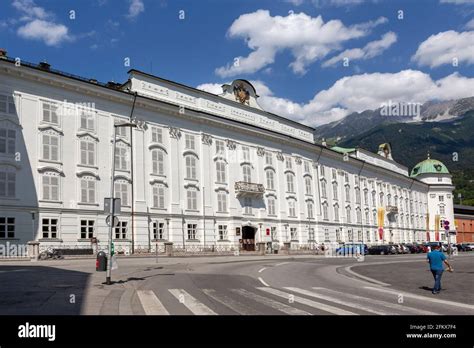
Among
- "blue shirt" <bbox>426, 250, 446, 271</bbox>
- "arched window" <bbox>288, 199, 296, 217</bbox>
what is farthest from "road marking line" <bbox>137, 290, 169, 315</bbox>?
"arched window" <bbox>288, 199, 296, 217</bbox>

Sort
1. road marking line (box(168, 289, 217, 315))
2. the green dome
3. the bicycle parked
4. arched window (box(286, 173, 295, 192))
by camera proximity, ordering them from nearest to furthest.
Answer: road marking line (box(168, 289, 217, 315)), the bicycle parked, arched window (box(286, 173, 295, 192)), the green dome

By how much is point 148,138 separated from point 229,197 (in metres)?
12.0

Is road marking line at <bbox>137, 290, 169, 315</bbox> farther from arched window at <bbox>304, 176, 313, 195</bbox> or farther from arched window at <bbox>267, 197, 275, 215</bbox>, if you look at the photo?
arched window at <bbox>304, 176, 313, 195</bbox>

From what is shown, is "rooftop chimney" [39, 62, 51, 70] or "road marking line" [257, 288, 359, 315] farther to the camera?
"rooftop chimney" [39, 62, 51, 70]

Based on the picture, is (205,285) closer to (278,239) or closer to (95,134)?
(95,134)

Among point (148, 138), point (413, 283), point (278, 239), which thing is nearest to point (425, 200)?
point (278, 239)

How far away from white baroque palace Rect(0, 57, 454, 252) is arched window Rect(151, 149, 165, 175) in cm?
10

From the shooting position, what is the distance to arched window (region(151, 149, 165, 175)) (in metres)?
47.5

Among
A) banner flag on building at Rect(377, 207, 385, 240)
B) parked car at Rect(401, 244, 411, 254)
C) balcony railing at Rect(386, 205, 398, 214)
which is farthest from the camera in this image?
balcony railing at Rect(386, 205, 398, 214)

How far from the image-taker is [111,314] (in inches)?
422

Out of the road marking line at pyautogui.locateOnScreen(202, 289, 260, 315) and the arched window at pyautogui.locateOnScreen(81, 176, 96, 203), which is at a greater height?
the arched window at pyautogui.locateOnScreen(81, 176, 96, 203)

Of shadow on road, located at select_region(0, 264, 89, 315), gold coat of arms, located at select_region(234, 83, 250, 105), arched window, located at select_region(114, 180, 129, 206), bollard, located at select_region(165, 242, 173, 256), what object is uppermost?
gold coat of arms, located at select_region(234, 83, 250, 105)

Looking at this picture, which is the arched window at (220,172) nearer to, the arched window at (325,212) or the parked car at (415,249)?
the arched window at (325,212)
